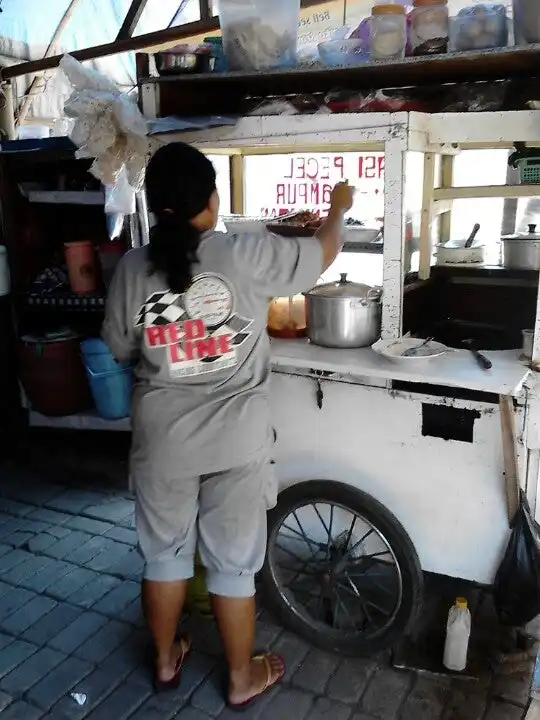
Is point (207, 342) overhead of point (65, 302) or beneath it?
overhead

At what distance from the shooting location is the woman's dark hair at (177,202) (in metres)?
2.01

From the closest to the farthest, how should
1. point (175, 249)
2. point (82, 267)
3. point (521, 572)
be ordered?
point (175, 249), point (521, 572), point (82, 267)

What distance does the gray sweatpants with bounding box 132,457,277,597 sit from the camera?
2217mm

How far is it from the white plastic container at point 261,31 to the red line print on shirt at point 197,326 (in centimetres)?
91

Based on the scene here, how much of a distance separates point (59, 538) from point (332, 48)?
109 inches

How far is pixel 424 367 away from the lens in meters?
2.26

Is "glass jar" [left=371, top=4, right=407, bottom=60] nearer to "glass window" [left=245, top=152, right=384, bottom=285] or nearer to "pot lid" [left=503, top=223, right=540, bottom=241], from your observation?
"pot lid" [left=503, top=223, right=540, bottom=241]

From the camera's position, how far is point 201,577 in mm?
2799

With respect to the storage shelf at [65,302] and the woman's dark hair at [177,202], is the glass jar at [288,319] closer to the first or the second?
the woman's dark hair at [177,202]

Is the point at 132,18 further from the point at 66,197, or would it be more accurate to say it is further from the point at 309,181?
the point at 309,181

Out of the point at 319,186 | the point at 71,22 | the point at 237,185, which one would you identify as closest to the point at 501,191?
the point at 237,185

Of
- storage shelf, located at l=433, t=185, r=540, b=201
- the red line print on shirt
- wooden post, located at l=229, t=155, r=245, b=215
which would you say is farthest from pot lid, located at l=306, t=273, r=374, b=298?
wooden post, located at l=229, t=155, r=245, b=215

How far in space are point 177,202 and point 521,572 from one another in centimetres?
167

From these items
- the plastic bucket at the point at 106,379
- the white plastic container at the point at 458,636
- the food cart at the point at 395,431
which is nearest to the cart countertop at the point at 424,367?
the food cart at the point at 395,431
